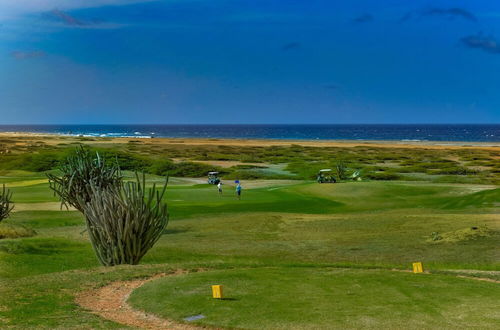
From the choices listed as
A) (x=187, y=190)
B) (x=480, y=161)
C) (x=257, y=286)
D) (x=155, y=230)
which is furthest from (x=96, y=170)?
(x=480, y=161)

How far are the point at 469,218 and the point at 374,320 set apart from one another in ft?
80.2

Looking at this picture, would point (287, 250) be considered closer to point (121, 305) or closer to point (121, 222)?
point (121, 222)

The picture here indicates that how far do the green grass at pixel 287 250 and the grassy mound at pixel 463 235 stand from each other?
9.2 inches

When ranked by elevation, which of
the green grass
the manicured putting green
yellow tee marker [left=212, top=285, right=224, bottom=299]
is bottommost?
the green grass

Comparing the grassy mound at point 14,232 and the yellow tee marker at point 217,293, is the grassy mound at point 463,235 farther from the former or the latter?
the grassy mound at point 14,232

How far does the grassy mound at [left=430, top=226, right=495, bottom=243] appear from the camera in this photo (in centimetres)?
3153

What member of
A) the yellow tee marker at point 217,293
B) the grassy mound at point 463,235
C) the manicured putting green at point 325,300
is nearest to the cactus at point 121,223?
the manicured putting green at point 325,300

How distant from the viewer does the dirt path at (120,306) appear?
15086 mm

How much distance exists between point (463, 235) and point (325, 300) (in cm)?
1771

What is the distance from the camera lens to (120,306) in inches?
671

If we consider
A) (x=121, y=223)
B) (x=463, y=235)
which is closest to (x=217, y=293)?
(x=121, y=223)

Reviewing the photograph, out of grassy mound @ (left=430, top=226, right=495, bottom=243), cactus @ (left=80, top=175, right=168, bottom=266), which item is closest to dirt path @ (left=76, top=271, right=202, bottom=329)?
cactus @ (left=80, top=175, right=168, bottom=266)

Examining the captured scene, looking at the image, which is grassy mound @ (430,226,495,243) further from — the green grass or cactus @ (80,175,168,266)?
cactus @ (80,175,168,266)

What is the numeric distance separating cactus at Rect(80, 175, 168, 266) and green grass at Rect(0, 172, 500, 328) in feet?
3.78
